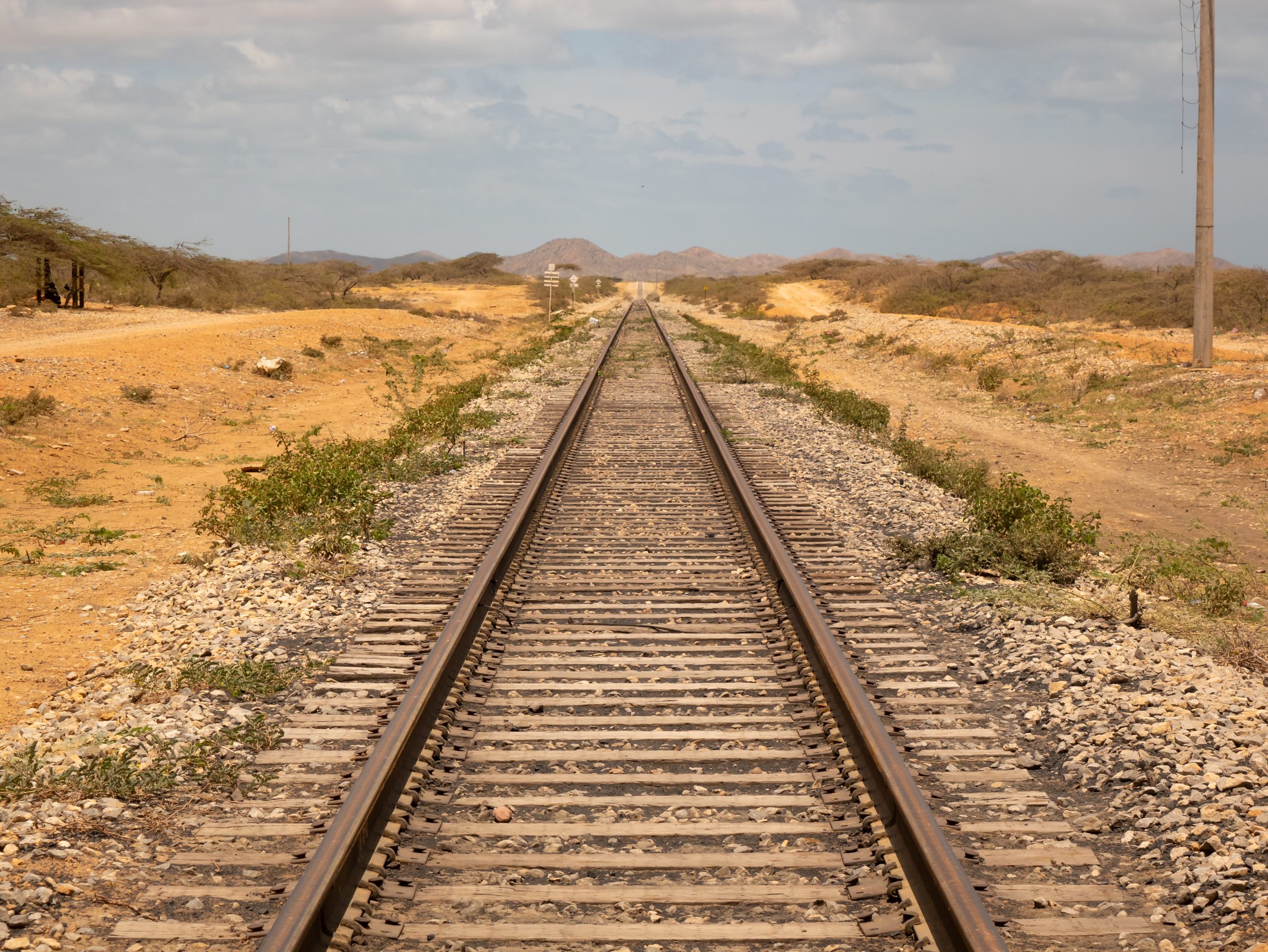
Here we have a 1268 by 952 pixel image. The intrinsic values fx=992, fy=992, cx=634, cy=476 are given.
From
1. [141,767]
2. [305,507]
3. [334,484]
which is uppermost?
[334,484]

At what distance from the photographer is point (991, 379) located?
67.4ft

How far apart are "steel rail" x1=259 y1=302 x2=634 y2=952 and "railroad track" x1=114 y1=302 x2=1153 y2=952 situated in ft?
0.04

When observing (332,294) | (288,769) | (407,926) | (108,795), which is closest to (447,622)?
(288,769)

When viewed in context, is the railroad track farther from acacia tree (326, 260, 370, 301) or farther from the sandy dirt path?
acacia tree (326, 260, 370, 301)

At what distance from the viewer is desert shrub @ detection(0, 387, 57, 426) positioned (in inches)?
508

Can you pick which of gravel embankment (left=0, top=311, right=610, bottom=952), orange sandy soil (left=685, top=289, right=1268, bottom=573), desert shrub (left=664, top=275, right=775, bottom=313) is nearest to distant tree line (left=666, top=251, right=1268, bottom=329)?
desert shrub (left=664, top=275, right=775, bottom=313)

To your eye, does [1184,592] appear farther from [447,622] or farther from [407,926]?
[407,926]

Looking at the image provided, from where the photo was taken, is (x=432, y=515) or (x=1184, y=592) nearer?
(x=1184, y=592)

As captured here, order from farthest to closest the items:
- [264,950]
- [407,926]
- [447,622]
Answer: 1. [447,622]
2. [407,926]
3. [264,950]

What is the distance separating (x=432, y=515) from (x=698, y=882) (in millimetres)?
6048

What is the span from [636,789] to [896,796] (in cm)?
111

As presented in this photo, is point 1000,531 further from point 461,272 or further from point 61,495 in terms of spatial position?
point 461,272

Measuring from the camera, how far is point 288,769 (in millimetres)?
4418

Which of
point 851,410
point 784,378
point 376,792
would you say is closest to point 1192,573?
point 376,792
